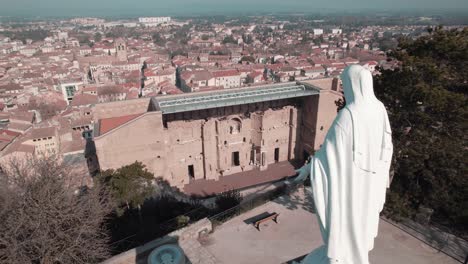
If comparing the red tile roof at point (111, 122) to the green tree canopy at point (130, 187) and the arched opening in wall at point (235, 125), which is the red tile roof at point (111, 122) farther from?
the arched opening in wall at point (235, 125)

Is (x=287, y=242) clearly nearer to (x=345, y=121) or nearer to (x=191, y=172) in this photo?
(x=345, y=121)

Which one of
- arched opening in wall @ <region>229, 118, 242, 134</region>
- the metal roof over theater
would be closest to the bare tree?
the metal roof over theater

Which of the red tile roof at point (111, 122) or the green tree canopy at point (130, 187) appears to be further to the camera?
the red tile roof at point (111, 122)

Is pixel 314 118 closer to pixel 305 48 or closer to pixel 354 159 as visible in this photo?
pixel 354 159

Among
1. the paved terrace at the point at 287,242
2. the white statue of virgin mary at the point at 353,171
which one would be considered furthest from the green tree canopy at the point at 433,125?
the white statue of virgin mary at the point at 353,171

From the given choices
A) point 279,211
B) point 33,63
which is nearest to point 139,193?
point 279,211

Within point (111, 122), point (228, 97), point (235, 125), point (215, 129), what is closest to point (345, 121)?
point (228, 97)
